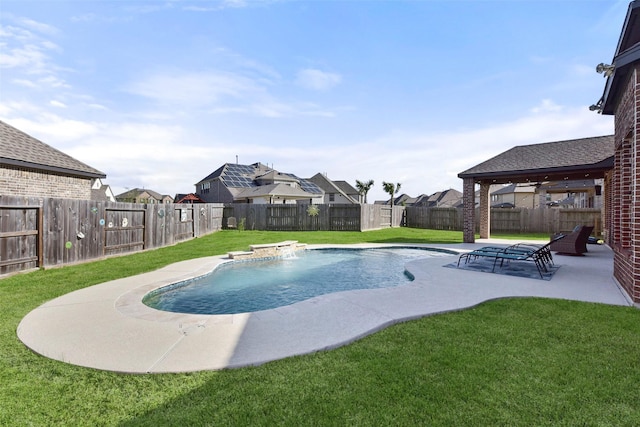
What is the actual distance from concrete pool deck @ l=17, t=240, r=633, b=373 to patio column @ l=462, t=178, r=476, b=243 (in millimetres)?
7410

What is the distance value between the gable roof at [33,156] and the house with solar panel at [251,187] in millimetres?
17797

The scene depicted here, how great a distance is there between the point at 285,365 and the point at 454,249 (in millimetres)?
10570

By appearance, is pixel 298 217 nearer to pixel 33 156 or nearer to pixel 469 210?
pixel 469 210

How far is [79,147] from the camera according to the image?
1722 cm

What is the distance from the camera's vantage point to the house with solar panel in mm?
31445

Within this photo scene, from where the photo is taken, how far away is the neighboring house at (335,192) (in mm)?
46906

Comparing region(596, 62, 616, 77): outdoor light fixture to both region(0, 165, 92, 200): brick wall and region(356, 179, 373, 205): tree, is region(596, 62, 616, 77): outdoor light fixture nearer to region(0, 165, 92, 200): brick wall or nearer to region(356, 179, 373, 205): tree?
region(0, 165, 92, 200): brick wall

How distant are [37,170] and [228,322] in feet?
35.6

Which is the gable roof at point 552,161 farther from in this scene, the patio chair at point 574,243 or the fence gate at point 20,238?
the fence gate at point 20,238

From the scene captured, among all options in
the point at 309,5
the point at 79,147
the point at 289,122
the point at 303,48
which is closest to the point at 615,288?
the point at 309,5

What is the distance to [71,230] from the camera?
8695mm

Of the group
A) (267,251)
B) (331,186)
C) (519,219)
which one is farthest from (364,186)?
(267,251)

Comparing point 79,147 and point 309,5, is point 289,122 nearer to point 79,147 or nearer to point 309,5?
point 309,5

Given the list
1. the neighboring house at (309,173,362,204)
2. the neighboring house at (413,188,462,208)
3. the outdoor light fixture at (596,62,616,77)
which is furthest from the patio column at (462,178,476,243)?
the neighboring house at (413,188,462,208)
